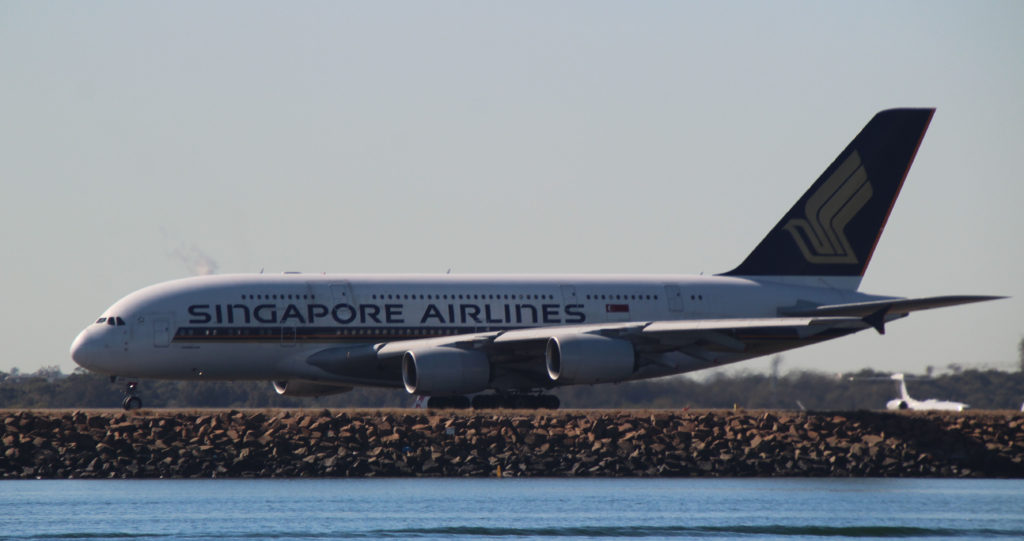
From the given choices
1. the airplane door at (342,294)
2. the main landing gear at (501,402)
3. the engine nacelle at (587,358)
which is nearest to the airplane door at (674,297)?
the main landing gear at (501,402)

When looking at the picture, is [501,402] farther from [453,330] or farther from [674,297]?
[674,297]

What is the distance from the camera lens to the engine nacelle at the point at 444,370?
142 feet

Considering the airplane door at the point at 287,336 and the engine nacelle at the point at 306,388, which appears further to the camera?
the engine nacelle at the point at 306,388

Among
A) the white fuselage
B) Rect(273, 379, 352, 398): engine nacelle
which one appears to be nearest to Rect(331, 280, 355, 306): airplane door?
the white fuselage

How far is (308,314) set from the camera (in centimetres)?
4522

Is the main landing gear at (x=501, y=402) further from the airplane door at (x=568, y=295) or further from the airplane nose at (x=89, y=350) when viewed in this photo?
the airplane nose at (x=89, y=350)

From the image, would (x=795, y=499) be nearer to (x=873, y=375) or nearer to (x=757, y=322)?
(x=757, y=322)

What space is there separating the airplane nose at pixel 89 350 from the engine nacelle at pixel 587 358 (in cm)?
1160

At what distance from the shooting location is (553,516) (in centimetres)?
3114

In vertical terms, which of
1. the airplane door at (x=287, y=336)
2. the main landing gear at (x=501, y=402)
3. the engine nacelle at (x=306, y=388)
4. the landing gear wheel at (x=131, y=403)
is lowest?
the main landing gear at (x=501, y=402)

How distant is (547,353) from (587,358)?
3.63ft

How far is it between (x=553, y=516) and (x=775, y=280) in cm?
2226

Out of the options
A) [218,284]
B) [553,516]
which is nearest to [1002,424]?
[553,516]

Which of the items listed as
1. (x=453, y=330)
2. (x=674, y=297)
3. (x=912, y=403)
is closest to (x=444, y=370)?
(x=453, y=330)
